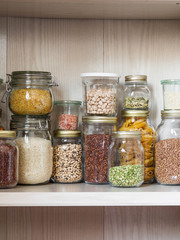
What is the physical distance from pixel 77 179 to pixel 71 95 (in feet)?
0.94

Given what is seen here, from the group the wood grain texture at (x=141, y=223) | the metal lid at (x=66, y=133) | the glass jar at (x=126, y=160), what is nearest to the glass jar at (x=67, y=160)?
the metal lid at (x=66, y=133)

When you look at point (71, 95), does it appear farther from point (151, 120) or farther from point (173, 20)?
point (173, 20)

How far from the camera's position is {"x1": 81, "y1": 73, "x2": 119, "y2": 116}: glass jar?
3.56 ft

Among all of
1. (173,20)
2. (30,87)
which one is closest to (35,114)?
(30,87)

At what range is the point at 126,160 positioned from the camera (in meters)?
1.03

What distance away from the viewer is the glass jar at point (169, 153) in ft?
3.39

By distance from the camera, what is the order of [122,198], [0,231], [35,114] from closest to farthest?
[122,198] → [35,114] → [0,231]

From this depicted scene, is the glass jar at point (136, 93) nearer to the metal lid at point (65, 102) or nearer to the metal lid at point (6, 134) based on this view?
the metal lid at point (65, 102)

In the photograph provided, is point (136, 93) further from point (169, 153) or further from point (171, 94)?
point (169, 153)

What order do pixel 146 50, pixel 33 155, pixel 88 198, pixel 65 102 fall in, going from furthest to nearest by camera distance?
1. pixel 146 50
2. pixel 65 102
3. pixel 33 155
4. pixel 88 198

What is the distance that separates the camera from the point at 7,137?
975 millimetres

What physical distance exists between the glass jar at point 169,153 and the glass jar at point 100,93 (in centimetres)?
15

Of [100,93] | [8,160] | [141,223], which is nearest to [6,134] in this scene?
[8,160]

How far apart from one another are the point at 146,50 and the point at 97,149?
39 cm
